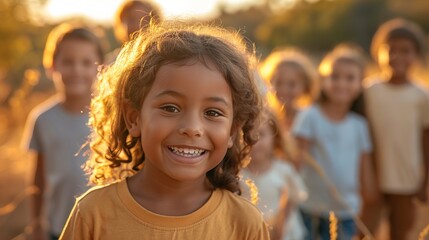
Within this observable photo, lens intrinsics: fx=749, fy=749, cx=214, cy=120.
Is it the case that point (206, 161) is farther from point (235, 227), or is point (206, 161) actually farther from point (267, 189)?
point (267, 189)

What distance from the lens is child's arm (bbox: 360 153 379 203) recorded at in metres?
5.93

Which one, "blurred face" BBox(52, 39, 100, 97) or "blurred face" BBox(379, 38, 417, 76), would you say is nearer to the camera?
"blurred face" BBox(52, 39, 100, 97)

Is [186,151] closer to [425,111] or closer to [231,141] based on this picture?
[231,141]

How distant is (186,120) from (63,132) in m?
2.24

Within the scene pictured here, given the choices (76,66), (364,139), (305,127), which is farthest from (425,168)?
(76,66)

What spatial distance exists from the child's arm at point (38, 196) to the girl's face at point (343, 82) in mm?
2387

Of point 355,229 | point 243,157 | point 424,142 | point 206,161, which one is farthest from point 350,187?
point 206,161

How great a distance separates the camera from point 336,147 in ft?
18.9

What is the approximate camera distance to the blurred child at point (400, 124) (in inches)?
235

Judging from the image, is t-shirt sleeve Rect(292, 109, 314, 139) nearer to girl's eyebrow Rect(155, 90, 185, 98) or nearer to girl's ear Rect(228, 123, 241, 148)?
girl's ear Rect(228, 123, 241, 148)

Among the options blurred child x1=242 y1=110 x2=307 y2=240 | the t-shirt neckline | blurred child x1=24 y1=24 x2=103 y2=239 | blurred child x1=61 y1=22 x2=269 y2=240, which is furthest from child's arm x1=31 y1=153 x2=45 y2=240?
the t-shirt neckline

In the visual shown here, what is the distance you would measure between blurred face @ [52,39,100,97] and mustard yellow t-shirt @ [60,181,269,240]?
212cm

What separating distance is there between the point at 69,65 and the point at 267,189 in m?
1.50

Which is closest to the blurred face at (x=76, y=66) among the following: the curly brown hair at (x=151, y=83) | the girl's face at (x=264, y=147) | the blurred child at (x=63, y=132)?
the blurred child at (x=63, y=132)
